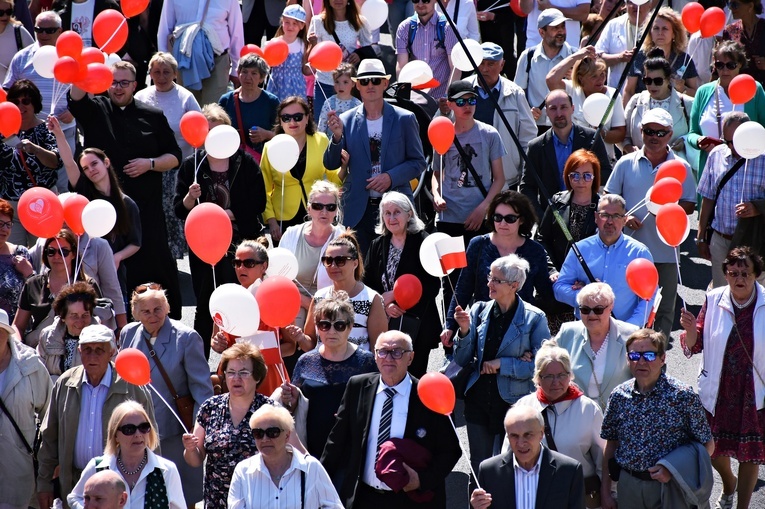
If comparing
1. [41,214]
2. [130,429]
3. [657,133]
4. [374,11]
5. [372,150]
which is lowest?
[657,133]

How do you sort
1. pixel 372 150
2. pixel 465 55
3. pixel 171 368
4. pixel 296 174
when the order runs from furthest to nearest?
pixel 465 55 < pixel 296 174 < pixel 372 150 < pixel 171 368

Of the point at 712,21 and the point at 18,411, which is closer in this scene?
the point at 18,411

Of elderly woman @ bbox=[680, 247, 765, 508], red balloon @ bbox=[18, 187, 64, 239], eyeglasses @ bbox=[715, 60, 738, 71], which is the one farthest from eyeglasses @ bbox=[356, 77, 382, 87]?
elderly woman @ bbox=[680, 247, 765, 508]

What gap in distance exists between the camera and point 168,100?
12.0 meters

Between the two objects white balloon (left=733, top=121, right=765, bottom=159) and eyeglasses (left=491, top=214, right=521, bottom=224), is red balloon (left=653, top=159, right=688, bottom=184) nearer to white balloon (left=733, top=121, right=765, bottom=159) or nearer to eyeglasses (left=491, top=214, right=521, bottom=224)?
white balloon (left=733, top=121, right=765, bottom=159)

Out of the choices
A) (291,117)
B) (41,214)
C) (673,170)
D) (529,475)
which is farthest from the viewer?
(291,117)

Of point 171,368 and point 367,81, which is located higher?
point 367,81

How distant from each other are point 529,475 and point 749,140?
3847 mm

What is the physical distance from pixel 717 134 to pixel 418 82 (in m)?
2.51

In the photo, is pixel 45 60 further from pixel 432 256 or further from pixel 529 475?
pixel 529 475

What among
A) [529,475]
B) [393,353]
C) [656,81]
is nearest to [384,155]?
[656,81]

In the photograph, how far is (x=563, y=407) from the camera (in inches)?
313

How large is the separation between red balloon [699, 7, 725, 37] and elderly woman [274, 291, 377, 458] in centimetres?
A: 563

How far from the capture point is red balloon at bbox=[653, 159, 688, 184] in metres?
10.3
